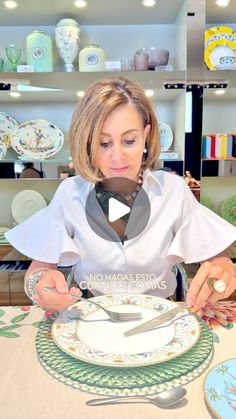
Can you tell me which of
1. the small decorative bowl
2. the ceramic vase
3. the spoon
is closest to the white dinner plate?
the ceramic vase

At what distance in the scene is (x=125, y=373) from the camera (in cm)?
51

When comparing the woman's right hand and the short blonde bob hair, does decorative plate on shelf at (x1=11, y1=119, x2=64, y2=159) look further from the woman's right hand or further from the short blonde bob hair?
the woman's right hand

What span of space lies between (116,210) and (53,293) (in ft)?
0.90

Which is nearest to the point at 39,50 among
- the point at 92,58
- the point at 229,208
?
the point at 92,58

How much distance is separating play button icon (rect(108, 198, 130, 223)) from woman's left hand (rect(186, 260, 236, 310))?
24 cm

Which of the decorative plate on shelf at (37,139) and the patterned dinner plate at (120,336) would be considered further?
the decorative plate on shelf at (37,139)

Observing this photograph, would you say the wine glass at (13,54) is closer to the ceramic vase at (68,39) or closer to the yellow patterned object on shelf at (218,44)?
the ceramic vase at (68,39)

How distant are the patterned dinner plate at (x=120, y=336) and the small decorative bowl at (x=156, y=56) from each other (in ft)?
5.05

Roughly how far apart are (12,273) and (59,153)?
2.46 ft

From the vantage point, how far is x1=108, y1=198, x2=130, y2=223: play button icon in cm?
86

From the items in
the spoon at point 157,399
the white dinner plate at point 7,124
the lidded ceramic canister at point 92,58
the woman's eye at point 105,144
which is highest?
the lidded ceramic canister at point 92,58

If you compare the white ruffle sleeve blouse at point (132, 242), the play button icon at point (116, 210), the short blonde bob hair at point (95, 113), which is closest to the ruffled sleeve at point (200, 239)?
the white ruffle sleeve blouse at point (132, 242)

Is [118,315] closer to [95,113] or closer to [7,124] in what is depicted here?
[95,113]

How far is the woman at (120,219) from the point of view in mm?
809
